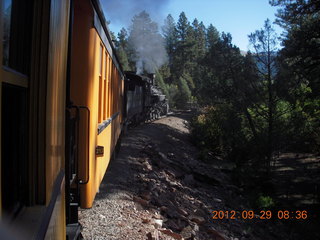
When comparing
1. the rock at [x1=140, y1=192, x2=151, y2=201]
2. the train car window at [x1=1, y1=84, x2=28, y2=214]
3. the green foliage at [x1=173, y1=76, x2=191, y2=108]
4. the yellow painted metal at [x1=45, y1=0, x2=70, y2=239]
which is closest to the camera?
the train car window at [x1=1, y1=84, x2=28, y2=214]

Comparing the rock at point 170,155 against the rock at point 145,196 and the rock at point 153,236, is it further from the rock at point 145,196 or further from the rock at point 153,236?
the rock at point 153,236

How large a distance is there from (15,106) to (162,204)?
20.8ft

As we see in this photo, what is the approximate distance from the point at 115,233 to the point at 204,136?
51.0ft

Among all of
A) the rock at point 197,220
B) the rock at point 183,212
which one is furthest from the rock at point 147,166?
the rock at point 197,220

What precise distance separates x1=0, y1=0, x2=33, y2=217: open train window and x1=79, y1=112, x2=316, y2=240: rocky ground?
11.8ft

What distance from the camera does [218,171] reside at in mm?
14711

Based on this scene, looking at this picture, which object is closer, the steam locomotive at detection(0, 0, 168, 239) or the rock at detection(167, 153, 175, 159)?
the steam locomotive at detection(0, 0, 168, 239)

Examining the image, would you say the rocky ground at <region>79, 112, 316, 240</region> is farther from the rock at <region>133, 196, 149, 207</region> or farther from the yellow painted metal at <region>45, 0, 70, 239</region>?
the yellow painted metal at <region>45, 0, 70, 239</region>

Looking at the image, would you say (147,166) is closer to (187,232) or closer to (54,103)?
(187,232)

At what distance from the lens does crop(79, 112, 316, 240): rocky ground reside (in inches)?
214

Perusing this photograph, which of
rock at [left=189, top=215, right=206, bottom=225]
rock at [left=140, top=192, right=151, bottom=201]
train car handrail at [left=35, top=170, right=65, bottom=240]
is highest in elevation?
train car handrail at [left=35, top=170, right=65, bottom=240]

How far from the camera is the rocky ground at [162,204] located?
17.8 ft
